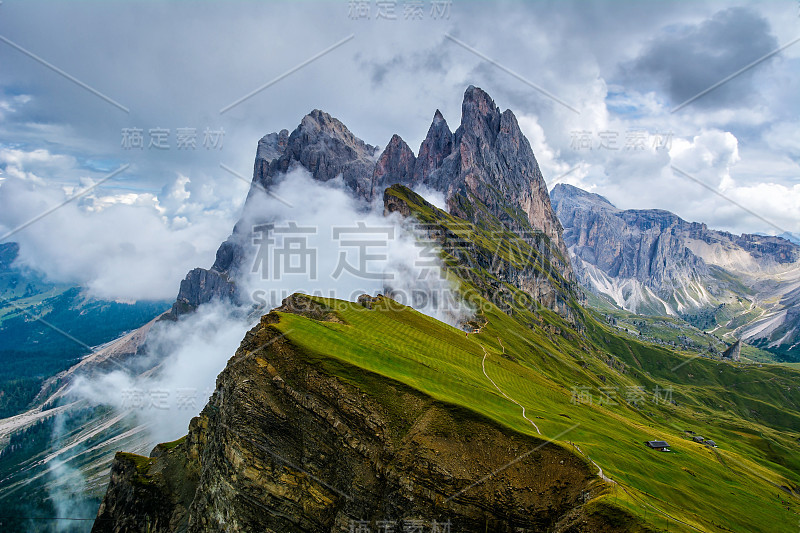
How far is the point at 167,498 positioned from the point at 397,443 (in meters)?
44.2

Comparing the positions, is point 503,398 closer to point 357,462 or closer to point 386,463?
point 386,463

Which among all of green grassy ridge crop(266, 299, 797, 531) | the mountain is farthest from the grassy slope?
the mountain

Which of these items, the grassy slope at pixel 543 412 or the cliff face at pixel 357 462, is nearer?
the cliff face at pixel 357 462

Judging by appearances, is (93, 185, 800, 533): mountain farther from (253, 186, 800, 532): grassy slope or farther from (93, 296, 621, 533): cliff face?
(253, 186, 800, 532): grassy slope

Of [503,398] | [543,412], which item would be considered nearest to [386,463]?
[503,398]

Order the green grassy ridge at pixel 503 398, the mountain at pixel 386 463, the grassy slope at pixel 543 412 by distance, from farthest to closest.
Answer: the green grassy ridge at pixel 503 398, the grassy slope at pixel 543 412, the mountain at pixel 386 463

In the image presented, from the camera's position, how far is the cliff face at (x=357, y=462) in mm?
32531

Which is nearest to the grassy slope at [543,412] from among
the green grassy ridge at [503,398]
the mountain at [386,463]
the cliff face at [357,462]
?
the green grassy ridge at [503,398]

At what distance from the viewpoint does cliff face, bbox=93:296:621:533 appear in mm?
32531

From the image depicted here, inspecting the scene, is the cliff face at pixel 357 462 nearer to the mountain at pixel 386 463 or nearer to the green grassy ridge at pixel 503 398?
the mountain at pixel 386 463

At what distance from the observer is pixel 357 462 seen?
3672 cm

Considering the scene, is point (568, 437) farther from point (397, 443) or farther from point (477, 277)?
point (477, 277)

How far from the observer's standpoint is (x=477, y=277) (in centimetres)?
17462

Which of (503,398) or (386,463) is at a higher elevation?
(503,398)
